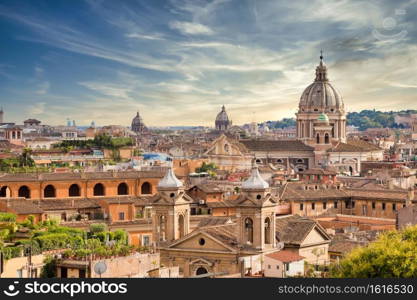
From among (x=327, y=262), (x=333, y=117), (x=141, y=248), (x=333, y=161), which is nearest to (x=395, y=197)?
(x=327, y=262)

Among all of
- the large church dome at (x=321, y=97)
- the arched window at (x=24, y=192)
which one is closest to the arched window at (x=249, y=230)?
the arched window at (x=24, y=192)

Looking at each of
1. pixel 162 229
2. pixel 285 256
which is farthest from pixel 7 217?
pixel 285 256

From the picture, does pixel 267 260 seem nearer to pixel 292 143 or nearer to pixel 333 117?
pixel 292 143

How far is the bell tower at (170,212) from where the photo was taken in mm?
21359

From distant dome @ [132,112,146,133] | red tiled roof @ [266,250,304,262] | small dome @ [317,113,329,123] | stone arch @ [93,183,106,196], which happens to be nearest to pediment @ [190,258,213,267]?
red tiled roof @ [266,250,304,262]

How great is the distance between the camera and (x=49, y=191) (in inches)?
1237

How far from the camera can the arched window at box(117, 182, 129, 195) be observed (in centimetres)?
3231

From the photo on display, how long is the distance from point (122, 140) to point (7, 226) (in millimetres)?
47750

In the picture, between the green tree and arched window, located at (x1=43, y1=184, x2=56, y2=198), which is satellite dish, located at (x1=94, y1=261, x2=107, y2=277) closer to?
the green tree

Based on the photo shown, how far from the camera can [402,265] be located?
643 inches

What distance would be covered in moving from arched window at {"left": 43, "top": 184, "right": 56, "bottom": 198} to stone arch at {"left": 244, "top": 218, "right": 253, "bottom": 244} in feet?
40.0

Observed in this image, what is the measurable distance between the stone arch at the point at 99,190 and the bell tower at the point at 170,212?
A: 10.7m

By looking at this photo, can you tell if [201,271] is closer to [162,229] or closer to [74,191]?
[162,229]

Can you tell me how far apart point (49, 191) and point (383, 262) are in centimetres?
1671
